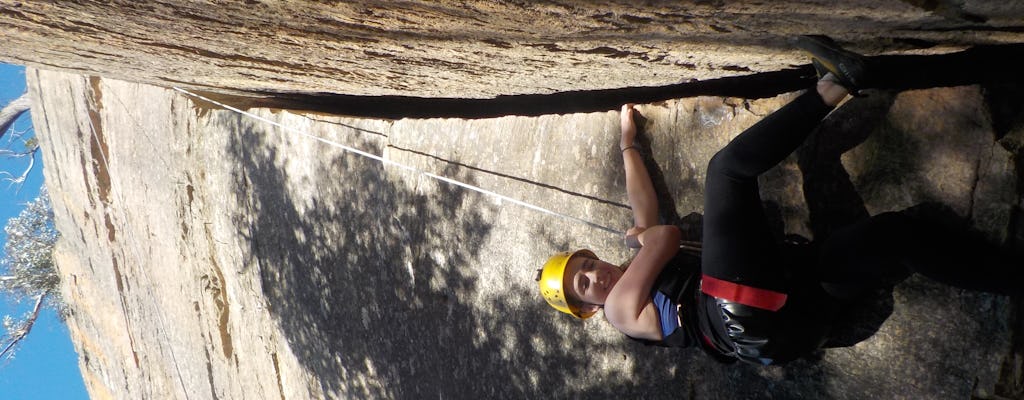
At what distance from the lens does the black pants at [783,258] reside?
1.89 m

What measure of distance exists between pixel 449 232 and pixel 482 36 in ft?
6.10

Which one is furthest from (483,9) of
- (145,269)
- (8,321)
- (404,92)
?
(8,321)

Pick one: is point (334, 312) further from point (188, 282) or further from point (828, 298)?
point (828, 298)

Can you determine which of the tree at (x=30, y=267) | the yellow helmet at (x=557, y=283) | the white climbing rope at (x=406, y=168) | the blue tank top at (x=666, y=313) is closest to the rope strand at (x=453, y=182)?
the white climbing rope at (x=406, y=168)

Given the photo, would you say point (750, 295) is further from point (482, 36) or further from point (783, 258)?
point (482, 36)

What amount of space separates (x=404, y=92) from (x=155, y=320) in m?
6.08

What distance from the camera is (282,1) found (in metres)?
1.98

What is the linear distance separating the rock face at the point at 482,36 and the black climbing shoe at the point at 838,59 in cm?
4

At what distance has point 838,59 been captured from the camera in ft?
5.99

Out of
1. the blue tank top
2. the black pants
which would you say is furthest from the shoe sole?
the blue tank top

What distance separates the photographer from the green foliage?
16766mm

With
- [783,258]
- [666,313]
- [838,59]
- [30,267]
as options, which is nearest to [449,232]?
[666,313]

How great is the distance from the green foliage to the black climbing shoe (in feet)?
60.6

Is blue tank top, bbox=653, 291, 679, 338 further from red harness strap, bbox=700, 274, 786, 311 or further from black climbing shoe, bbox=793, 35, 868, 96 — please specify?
black climbing shoe, bbox=793, 35, 868, 96
